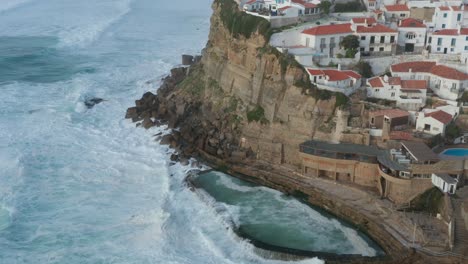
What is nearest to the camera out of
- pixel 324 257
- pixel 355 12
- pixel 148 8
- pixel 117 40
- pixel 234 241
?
pixel 324 257

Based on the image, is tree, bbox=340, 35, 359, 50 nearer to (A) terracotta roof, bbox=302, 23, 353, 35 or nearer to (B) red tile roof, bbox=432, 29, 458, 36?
(A) terracotta roof, bbox=302, 23, 353, 35

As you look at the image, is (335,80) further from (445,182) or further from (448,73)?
(445,182)

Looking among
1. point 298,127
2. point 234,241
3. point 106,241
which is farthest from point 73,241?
point 298,127

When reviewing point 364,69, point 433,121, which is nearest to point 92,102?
point 364,69

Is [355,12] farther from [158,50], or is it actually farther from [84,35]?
[84,35]

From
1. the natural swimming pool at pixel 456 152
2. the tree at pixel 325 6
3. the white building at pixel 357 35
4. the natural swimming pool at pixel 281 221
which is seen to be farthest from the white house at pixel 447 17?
the natural swimming pool at pixel 281 221

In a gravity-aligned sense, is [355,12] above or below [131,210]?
above

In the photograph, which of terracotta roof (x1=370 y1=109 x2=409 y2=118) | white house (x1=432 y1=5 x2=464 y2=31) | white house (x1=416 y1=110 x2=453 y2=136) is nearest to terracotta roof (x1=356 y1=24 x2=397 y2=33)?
white house (x1=432 y1=5 x2=464 y2=31)

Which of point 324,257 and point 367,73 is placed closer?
point 324,257
